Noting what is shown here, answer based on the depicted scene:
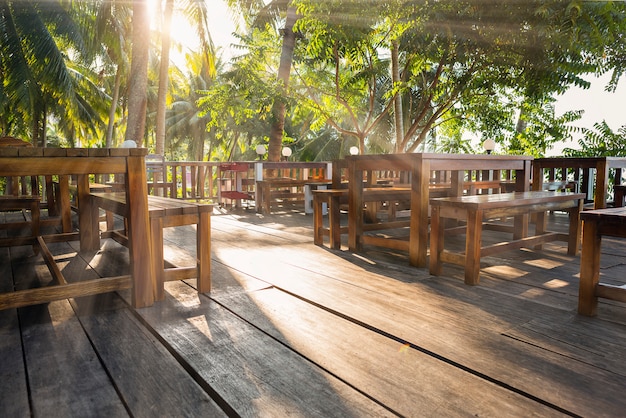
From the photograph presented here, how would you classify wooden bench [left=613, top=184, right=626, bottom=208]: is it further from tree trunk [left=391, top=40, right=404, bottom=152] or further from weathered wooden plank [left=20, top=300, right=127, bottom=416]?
weathered wooden plank [left=20, top=300, right=127, bottom=416]

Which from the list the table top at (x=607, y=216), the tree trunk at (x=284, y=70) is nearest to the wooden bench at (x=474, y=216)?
the table top at (x=607, y=216)

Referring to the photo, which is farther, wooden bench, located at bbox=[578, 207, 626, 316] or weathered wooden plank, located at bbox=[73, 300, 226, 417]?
wooden bench, located at bbox=[578, 207, 626, 316]

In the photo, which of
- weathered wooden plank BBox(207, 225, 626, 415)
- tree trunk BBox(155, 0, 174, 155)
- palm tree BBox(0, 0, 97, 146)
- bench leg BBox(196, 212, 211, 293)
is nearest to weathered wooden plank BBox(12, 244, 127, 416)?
bench leg BBox(196, 212, 211, 293)

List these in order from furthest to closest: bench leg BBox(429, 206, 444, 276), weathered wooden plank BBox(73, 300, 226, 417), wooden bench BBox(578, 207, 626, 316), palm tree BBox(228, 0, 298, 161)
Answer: palm tree BBox(228, 0, 298, 161) → bench leg BBox(429, 206, 444, 276) → wooden bench BBox(578, 207, 626, 316) → weathered wooden plank BBox(73, 300, 226, 417)

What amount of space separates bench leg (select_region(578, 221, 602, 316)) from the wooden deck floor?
71mm

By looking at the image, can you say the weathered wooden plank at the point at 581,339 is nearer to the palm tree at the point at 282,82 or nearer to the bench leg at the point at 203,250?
the bench leg at the point at 203,250

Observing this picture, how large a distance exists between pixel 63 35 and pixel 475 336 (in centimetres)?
1426

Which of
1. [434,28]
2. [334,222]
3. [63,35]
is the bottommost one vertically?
[334,222]

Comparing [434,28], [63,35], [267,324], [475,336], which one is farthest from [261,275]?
[63,35]

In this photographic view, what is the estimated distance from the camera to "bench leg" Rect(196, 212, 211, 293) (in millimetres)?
2213

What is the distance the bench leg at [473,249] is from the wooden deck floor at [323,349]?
0.21ft

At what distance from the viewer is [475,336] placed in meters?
1.69

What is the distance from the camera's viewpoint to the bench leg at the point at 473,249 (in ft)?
7.98

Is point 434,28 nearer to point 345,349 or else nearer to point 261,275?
point 261,275
